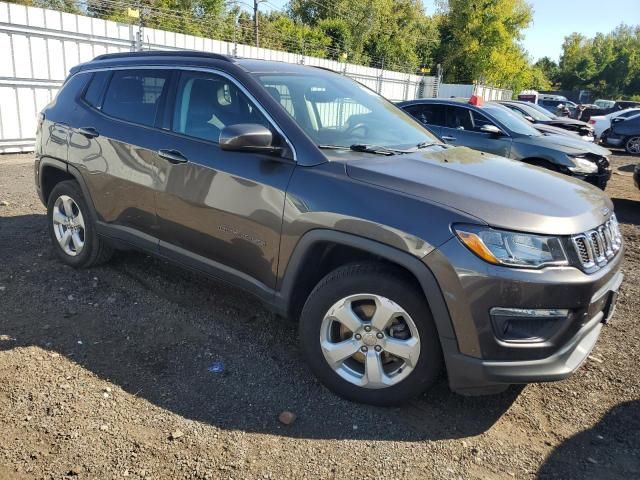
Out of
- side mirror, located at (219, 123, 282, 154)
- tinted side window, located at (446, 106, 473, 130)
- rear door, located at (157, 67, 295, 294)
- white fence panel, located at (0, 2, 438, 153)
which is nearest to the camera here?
side mirror, located at (219, 123, 282, 154)

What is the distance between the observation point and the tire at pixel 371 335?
2.69 m

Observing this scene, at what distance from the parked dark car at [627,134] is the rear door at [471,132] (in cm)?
1047

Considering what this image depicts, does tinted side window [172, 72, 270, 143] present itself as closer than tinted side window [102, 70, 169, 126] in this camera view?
Yes

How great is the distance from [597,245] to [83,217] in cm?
386

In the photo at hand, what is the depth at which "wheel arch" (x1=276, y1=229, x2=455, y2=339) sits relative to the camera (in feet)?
8.45

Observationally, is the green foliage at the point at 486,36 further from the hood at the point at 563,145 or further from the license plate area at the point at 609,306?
the license plate area at the point at 609,306

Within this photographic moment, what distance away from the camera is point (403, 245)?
261 centimetres

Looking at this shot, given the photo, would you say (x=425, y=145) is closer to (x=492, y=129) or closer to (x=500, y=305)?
(x=500, y=305)

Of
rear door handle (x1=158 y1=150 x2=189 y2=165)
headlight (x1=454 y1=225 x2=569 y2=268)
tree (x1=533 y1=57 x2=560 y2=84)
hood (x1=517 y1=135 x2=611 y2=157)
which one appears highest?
tree (x1=533 y1=57 x2=560 y2=84)

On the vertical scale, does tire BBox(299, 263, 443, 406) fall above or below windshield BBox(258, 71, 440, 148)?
below

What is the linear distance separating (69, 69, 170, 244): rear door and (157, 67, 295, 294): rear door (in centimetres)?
17

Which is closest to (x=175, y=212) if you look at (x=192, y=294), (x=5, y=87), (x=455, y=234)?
(x=192, y=294)

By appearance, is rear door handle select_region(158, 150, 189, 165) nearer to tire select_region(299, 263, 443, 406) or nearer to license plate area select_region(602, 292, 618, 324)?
tire select_region(299, 263, 443, 406)

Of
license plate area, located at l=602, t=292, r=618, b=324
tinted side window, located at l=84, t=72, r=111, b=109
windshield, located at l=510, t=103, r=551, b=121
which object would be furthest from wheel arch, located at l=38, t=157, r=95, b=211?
windshield, located at l=510, t=103, r=551, b=121
